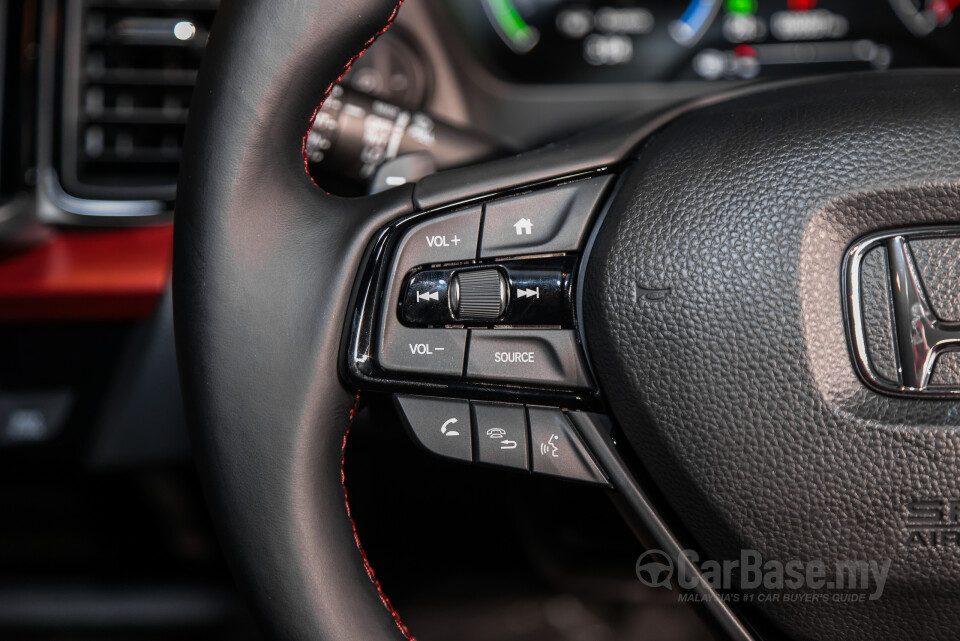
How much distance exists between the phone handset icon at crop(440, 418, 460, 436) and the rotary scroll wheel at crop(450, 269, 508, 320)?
70 mm

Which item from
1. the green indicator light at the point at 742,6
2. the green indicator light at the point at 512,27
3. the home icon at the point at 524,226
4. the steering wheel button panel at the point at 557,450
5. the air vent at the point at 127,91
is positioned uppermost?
the green indicator light at the point at 742,6

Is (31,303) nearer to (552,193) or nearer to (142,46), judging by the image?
(142,46)

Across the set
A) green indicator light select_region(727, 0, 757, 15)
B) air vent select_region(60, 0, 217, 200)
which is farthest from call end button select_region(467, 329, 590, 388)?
green indicator light select_region(727, 0, 757, 15)

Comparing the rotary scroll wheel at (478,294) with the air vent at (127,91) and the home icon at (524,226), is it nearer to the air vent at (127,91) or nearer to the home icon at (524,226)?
the home icon at (524,226)

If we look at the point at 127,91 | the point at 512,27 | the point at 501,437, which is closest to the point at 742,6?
the point at 512,27

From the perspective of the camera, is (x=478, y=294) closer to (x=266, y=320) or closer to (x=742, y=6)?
(x=266, y=320)

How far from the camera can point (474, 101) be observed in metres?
1.27

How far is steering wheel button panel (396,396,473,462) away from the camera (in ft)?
1.83

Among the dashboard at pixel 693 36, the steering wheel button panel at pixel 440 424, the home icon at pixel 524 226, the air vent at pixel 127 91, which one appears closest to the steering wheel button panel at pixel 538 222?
the home icon at pixel 524 226

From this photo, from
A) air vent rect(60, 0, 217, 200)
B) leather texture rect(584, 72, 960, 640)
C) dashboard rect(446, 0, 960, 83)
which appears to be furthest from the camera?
dashboard rect(446, 0, 960, 83)

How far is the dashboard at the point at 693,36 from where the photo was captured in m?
1.27

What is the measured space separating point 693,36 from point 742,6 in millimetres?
91

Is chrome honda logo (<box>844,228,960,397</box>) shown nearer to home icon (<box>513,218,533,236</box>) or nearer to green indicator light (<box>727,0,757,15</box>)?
home icon (<box>513,218,533,236</box>)

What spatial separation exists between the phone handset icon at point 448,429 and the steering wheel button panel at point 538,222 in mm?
113
